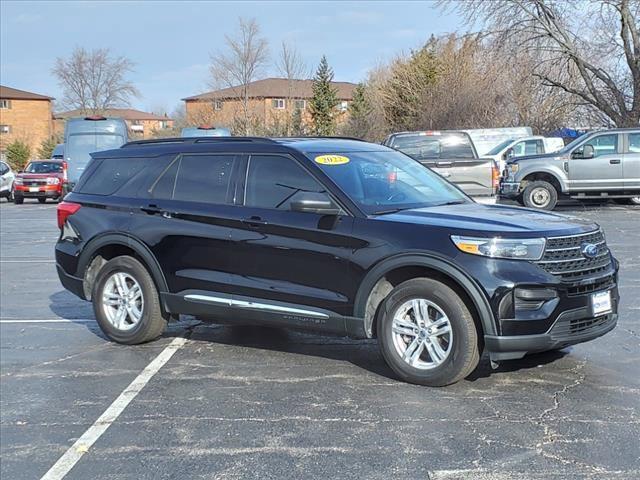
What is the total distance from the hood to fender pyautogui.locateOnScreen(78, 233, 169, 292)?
2.17m

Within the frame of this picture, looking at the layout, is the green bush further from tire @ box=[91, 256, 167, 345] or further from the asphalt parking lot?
tire @ box=[91, 256, 167, 345]

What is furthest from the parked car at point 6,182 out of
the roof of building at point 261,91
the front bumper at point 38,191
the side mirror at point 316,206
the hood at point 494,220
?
the hood at point 494,220

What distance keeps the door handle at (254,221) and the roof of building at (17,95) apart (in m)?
78.0

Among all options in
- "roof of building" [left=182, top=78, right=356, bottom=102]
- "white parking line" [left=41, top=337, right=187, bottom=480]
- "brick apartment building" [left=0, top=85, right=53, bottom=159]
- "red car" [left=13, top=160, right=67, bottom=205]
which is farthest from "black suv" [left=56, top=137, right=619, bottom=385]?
"brick apartment building" [left=0, top=85, right=53, bottom=159]

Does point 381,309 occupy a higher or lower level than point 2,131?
lower

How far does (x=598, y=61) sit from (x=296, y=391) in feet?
97.8

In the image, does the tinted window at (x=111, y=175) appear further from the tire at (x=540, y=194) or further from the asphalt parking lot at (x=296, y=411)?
the tire at (x=540, y=194)

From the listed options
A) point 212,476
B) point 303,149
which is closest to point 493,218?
point 303,149

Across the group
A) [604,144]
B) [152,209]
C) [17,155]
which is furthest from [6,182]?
[17,155]

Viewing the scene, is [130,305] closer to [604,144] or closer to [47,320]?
[47,320]

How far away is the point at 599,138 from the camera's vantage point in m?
18.4

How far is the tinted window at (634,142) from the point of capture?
1819cm

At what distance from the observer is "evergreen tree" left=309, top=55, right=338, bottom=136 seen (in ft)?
157

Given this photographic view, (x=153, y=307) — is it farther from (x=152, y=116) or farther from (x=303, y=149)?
(x=152, y=116)
